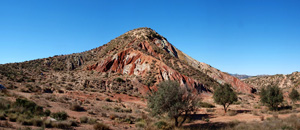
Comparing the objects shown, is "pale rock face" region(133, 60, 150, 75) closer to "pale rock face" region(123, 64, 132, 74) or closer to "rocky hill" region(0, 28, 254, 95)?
"rocky hill" region(0, 28, 254, 95)

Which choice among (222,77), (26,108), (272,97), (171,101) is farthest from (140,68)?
(26,108)

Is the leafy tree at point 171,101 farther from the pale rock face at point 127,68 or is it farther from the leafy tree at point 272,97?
the pale rock face at point 127,68

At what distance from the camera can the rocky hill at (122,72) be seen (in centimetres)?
4031

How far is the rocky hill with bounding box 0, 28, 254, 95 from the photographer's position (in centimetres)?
4031

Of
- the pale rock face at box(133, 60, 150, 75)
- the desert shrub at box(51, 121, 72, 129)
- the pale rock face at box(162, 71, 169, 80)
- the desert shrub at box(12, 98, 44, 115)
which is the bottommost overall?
the desert shrub at box(51, 121, 72, 129)

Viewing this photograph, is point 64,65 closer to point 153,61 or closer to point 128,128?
point 153,61

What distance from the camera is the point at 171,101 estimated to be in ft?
49.5

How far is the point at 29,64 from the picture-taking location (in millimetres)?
56344

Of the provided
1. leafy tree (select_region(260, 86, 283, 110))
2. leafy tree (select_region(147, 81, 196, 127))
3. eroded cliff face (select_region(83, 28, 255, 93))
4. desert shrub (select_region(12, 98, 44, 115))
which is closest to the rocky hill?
eroded cliff face (select_region(83, 28, 255, 93))

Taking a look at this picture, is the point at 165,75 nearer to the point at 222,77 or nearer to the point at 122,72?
the point at 122,72

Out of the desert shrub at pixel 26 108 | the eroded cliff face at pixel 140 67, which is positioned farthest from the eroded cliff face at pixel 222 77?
the desert shrub at pixel 26 108

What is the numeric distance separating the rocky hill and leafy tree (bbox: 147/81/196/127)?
22.5m

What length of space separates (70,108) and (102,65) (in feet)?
109

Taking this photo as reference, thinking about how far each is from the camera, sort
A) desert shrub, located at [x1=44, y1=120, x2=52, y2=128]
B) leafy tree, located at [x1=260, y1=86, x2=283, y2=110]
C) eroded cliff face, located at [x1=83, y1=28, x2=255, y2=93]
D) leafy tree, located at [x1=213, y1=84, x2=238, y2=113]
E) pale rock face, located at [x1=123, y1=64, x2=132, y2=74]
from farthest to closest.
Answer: pale rock face, located at [x1=123, y1=64, x2=132, y2=74] → eroded cliff face, located at [x1=83, y1=28, x2=255, y2=93] → leafy tree, located at [x1=260, y1=86, x2=283, y2=110] → leafy tree, located at [x1=213, y1=84, x2=238, y2=113] → desert shrub, located at [x1=44, y1=120, x2=52, y2=128]
